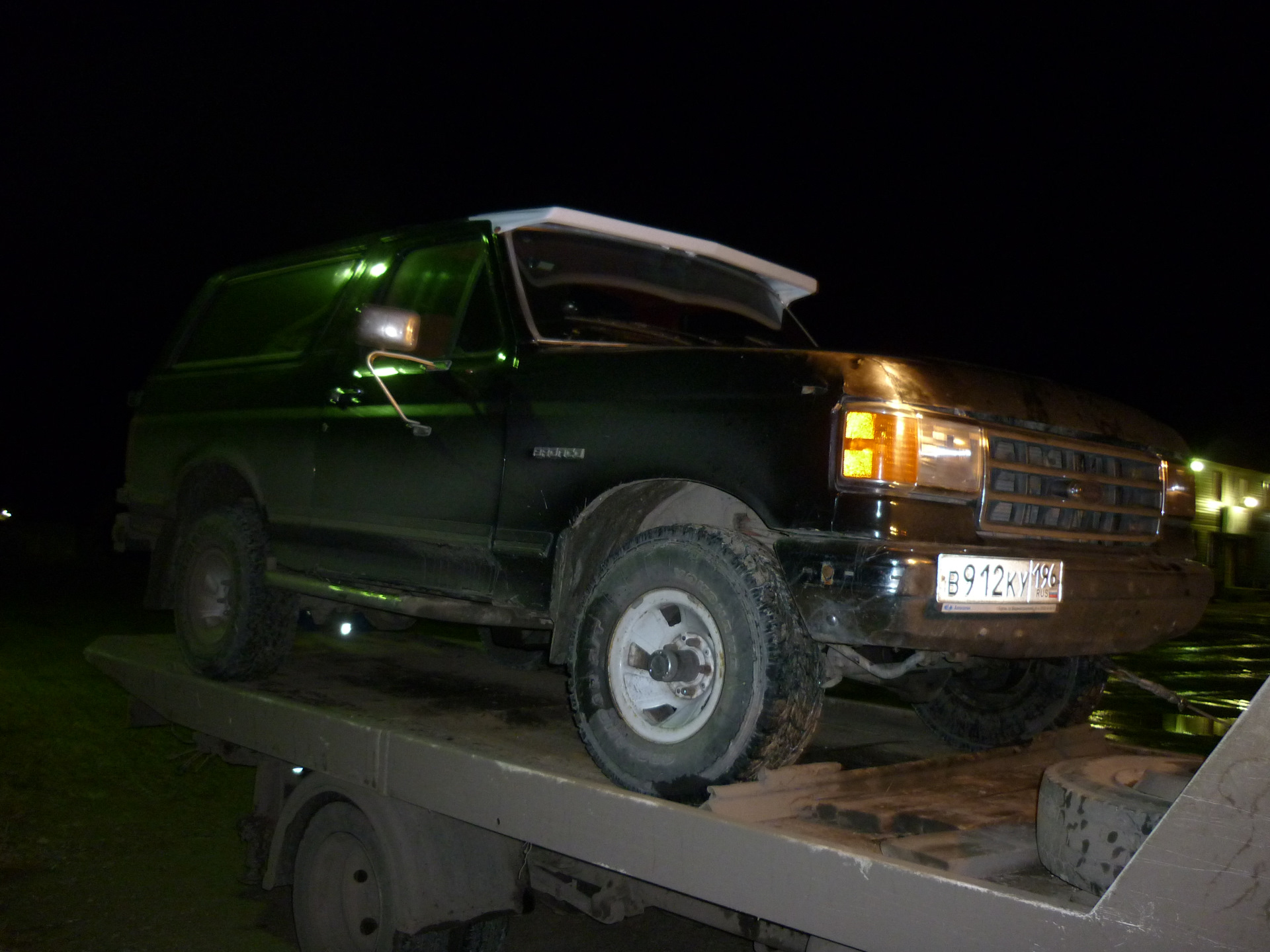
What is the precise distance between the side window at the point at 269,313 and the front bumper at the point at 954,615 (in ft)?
9.46

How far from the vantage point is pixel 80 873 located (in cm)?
526

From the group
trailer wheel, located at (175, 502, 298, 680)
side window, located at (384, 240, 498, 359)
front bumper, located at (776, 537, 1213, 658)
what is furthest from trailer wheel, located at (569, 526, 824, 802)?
trailer wheel, located at (175, 502, 298, 680)

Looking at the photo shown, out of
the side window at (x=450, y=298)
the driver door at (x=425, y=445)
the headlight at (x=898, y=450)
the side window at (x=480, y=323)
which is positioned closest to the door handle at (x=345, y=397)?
the driver door at (x=425, y=445)

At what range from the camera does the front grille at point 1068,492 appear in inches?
125

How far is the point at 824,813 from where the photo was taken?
291 centimetres

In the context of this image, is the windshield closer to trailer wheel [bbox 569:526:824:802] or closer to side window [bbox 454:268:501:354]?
side window [bbox 454:268:501:354]

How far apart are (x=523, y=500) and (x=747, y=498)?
3.25ft

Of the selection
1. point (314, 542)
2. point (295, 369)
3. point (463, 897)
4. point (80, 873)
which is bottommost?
point (80, 873)

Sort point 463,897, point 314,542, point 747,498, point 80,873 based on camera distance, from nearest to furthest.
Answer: point 747,498 → point 463,897 → point 314,542 → point 80,873

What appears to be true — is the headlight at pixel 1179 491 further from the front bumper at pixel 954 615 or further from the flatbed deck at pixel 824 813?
the flatbed deck at pixel 824 813

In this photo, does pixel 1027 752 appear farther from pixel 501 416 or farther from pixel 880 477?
pixel 501 416

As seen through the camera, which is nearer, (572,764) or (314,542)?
(572,764)

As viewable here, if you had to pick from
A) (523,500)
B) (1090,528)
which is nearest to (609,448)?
(523,500)

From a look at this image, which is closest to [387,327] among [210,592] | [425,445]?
[425,445]
